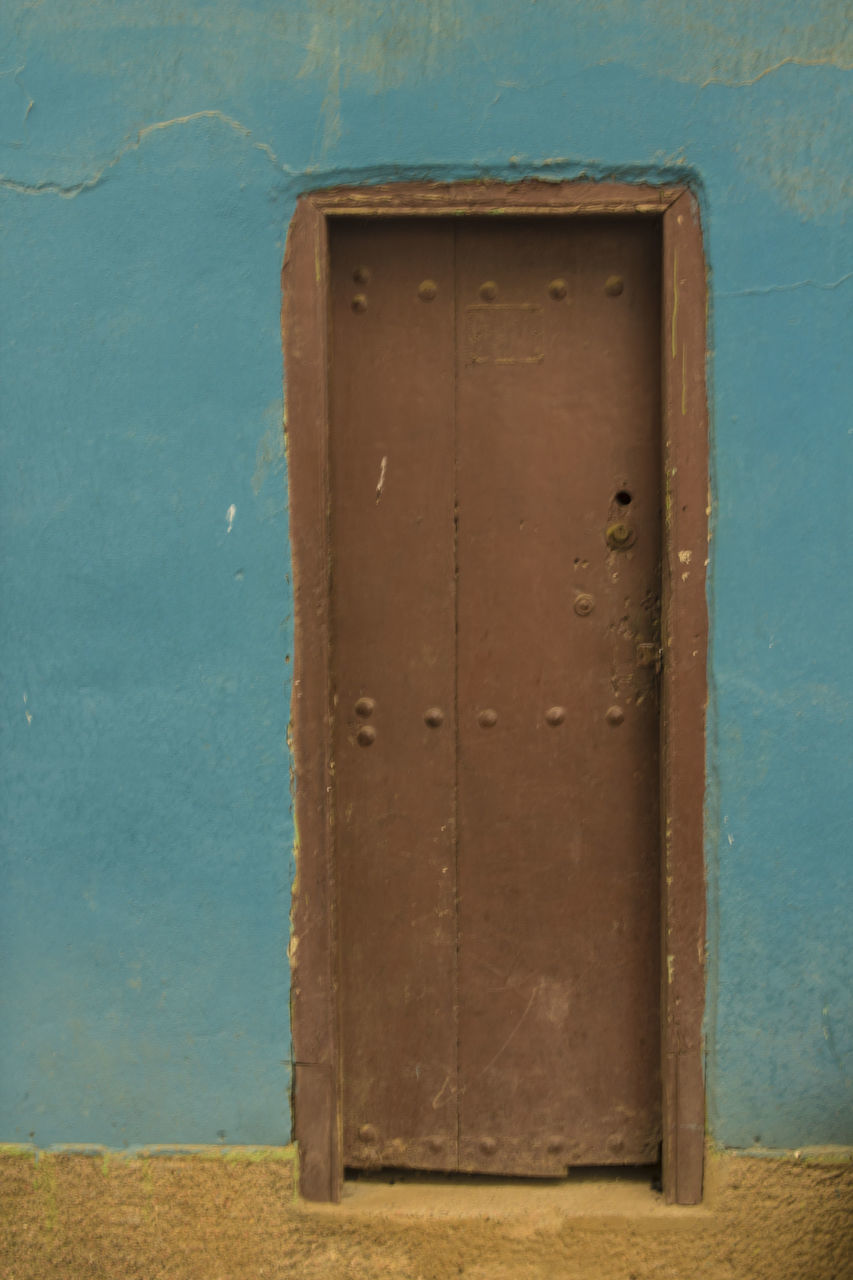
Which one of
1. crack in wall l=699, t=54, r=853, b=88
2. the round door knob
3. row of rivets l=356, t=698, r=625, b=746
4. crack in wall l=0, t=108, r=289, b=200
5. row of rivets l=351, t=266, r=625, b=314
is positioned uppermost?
crack in wall l=699, t=54, r=853, b=88

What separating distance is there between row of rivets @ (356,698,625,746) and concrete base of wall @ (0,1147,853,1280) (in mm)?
911

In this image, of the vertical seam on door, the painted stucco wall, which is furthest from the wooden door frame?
the vertical seam on door

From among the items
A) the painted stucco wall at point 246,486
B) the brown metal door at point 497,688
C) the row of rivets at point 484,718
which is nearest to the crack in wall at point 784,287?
the painted stucco wall at point 246,486

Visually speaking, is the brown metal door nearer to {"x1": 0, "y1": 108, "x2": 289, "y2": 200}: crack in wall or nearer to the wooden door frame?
the wooden door frame

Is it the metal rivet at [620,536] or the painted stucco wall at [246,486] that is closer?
the painted stucco wall at [246,486]

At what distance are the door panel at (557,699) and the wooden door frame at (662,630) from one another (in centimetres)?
8

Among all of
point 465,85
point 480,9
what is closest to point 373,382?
point 465,85

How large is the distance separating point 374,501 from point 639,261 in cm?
77

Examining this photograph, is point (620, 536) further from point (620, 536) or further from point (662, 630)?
point (662, 630)

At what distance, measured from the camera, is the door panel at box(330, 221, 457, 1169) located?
2.22 metres

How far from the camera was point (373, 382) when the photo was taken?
223 centimetres

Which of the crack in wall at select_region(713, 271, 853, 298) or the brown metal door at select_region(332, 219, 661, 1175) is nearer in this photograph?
the crack in wall at select_region(713, 271, 853, 298)

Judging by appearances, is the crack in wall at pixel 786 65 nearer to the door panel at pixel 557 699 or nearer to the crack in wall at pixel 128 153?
the door panel at pixel 557 699

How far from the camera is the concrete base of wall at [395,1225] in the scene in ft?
7.09
